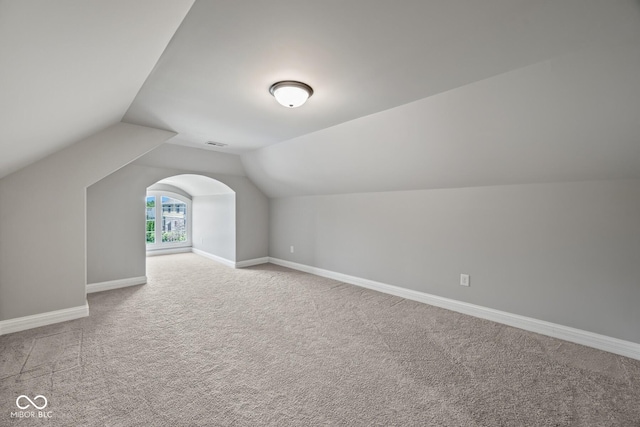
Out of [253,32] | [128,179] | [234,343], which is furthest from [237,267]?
[253,32]

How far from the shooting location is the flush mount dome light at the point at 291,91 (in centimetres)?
220

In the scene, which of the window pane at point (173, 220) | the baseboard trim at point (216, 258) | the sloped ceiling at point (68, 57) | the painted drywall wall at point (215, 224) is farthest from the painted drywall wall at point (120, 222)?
the window pane at point (173, 220)

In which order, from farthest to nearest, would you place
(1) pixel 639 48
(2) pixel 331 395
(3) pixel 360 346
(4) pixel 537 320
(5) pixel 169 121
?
(5) pixel 169 121 → (4) pixel 537 320 → (3) pixel 360 346 → (2) pixel 331 395 → (1) pixel 639 48

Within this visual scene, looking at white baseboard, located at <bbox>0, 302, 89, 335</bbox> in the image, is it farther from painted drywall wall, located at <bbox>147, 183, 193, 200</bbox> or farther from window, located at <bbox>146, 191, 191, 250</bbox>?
painted drywall wall, located at <bbox>147, 183, 193, 200</bbox>

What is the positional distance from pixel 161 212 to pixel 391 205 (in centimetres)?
619

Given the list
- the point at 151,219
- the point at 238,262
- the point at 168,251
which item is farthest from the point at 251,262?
the point at 151,219

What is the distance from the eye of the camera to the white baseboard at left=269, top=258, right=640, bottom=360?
7.89 feet

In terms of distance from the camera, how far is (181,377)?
203 centimetres

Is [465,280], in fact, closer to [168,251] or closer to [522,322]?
[522,322]

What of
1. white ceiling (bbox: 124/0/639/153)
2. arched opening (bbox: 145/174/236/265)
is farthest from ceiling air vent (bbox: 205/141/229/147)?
arched opening (bbox: 145/174/236/265)

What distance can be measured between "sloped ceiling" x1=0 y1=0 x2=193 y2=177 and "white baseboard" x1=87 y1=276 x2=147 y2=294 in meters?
2.22

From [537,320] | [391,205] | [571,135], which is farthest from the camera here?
[391,205]

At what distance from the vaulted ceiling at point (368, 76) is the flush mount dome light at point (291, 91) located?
0.06 meters

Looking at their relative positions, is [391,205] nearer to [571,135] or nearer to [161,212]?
[571,135]
